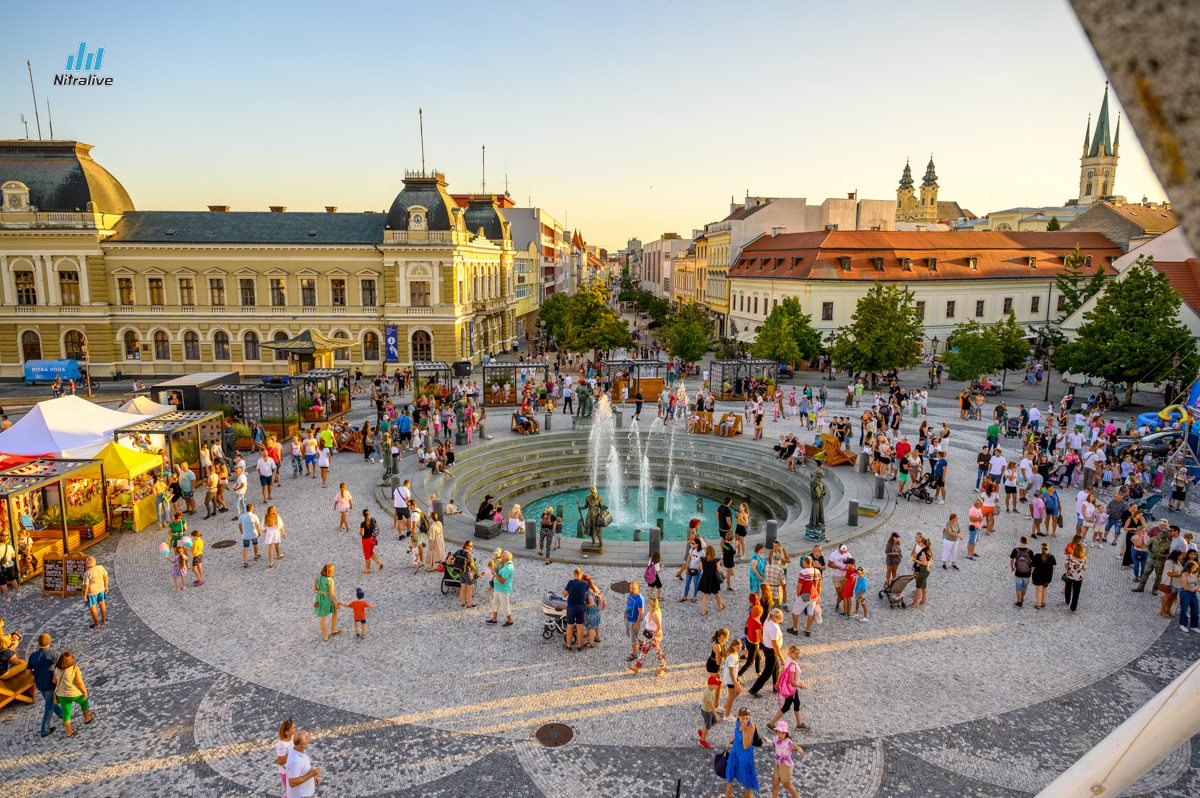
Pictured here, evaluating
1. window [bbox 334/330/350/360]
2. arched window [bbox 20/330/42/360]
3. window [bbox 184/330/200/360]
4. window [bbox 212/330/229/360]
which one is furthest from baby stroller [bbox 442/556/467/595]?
arched window [bbox 20/330/42/360]

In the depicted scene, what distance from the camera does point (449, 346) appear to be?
153 ft

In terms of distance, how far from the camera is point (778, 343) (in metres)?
43.3

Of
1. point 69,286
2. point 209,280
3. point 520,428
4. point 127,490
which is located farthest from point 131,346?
point 127,490

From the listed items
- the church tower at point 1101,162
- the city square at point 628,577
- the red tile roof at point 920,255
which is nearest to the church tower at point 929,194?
the church tower at point 1101,162

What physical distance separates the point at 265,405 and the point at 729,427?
18.6m

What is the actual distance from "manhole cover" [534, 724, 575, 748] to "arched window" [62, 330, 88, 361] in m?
47.6

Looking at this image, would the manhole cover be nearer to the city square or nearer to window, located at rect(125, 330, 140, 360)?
the city square

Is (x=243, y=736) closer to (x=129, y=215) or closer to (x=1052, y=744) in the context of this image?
(x=1052, y=744)

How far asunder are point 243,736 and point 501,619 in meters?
4.77

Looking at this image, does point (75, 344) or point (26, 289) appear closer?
point (26, 289)

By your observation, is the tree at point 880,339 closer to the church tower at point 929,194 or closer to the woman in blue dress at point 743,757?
the woman in blue dress at point 743,757

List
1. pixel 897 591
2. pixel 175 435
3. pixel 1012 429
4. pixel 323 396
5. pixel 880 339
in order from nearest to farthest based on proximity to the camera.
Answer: pixel 897 591 → pixel 175 435 → pixel 1012 429 → pixel 323 396 → pixel 880 339

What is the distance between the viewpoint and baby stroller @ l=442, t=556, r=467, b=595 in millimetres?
14555

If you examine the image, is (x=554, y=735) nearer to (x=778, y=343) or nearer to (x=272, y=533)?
(x=272, y=533)
